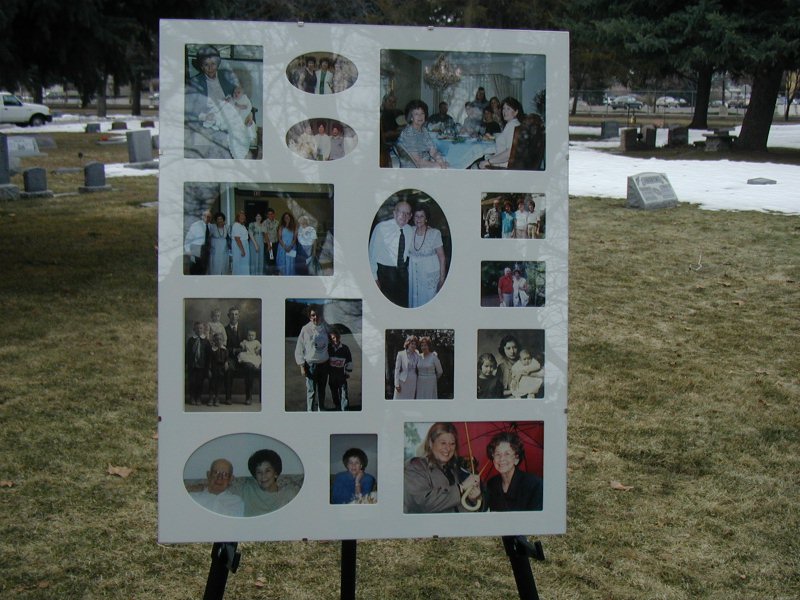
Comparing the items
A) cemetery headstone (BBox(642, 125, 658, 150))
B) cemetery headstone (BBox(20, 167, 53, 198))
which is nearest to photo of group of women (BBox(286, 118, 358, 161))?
cemetery headstone (BBox(20, 167, 53, 198))

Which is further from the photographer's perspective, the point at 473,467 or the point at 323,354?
the point at 473,467

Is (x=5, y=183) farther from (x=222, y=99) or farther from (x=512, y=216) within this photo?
(x=512, y=216)

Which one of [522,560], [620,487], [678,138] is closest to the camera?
[522,560]

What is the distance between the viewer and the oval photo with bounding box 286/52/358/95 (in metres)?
2.30

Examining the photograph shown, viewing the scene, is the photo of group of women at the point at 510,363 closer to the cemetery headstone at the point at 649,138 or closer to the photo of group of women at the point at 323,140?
the photo of group of women at the point at 323,140

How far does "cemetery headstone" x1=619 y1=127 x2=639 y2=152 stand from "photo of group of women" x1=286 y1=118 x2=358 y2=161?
22666 millimetres

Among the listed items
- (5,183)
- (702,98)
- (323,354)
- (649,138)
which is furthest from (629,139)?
(323,354)

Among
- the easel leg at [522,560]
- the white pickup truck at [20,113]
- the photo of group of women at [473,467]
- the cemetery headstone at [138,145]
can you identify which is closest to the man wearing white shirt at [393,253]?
the photo of group of women at [473,467]

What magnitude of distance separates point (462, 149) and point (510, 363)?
1.87 feet

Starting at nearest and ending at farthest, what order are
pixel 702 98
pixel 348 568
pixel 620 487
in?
pixel 348 568 → pixel 620 487 → pixel 702 98

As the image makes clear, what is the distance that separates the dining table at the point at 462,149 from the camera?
7.79ft

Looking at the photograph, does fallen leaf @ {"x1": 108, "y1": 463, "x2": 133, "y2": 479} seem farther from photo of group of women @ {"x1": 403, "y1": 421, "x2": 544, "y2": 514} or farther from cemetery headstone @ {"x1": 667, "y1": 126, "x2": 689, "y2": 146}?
cemetery headstone @ {"x1": 667, "y1": 126, "x2": 689, "y2": 146}

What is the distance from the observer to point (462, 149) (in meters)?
2.38

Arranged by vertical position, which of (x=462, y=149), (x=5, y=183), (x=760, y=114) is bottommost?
(x=462, y=149)
